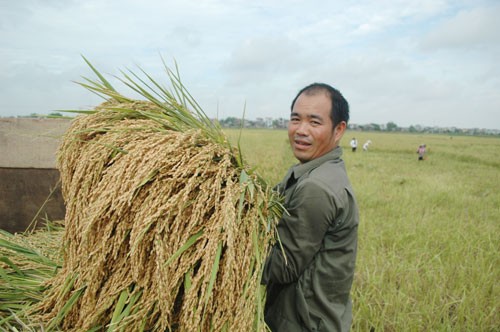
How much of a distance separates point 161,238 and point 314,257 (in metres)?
0.73

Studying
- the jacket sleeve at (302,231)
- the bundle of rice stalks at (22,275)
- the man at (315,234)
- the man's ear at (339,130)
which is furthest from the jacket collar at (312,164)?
the bundle of rice stalks at (22,275)

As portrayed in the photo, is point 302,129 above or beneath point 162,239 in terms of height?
above

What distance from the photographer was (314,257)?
5.32ft

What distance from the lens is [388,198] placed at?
300 inches

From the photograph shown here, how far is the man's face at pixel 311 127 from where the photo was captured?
1787 mm

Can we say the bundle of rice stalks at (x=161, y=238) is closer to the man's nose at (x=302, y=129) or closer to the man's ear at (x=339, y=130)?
the man's nose at (x=302, y=129)

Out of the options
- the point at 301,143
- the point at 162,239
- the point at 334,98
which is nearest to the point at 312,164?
the point at 301,143

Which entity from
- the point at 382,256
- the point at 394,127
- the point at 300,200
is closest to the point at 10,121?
the point at 300,200

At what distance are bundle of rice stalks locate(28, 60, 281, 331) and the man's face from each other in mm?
Answer: 425

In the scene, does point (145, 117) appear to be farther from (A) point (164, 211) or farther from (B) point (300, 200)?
(B) point (300, 200)

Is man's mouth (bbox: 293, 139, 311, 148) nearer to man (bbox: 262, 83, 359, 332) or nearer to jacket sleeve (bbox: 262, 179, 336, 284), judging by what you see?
man (bbox: 262, 83, 359, 332)

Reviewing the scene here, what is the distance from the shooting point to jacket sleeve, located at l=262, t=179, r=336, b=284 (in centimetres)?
148

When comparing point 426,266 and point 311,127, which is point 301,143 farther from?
point 426,266

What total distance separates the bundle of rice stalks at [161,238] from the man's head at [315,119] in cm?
43
